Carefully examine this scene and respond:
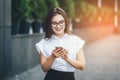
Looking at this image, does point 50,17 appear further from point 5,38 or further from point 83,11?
point 83,11

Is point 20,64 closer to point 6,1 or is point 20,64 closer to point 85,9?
A: point 6,1

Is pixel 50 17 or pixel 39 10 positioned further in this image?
pixel 39 10

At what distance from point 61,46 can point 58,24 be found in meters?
0.19

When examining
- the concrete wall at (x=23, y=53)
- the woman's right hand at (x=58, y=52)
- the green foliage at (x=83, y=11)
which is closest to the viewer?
the woman's right hand at (x=58, y=52)

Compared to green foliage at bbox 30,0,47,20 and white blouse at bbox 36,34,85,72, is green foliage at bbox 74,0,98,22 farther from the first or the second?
white blouse at bbox 36,34,85,72

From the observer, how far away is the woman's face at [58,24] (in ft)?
11.1

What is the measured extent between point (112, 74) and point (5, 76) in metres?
3.00

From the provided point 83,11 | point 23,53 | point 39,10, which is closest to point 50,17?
point 23,53

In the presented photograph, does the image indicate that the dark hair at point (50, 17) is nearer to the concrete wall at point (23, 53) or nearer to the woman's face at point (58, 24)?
the woman's face at point (58, 24)

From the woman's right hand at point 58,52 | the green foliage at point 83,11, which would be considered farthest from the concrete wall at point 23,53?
the green foliage at point 83,11

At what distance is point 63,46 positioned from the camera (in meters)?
3.37

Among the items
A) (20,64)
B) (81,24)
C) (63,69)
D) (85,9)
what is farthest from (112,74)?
(81,24)

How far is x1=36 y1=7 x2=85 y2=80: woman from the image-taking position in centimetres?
338

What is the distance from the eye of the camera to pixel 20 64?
11398 millimetres
